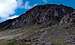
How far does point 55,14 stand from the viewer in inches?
6088

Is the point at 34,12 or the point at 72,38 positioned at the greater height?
the point at 34,12

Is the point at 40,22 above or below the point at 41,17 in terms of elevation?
below

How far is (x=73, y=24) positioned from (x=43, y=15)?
4073 centimetres

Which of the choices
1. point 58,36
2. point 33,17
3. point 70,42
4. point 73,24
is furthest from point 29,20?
point 70,42

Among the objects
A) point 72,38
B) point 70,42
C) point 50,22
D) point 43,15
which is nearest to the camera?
point 70,42

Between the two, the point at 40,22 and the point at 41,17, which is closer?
the point at 40,22

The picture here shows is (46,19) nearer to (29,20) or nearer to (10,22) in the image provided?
(29,20)

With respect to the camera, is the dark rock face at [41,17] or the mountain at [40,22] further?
the dark rock face at [41,17]

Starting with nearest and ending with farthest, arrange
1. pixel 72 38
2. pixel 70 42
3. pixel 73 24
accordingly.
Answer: pixel 70 42 → pixel 72 38 → pixel 73 24

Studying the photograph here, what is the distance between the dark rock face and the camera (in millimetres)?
148050

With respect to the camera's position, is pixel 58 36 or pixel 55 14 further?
pixel 55 14

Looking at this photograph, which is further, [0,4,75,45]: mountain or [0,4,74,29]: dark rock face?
[0,4,74,29]: dark rock face

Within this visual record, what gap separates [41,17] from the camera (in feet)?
522

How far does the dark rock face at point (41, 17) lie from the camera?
14805cm
